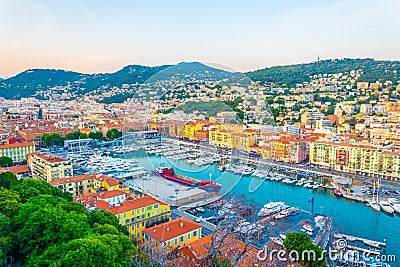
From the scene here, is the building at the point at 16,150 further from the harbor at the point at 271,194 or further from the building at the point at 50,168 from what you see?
the harbor at the point at 271,194

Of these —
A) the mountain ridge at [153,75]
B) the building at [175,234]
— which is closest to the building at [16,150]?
the mountain ridge at [153,75]

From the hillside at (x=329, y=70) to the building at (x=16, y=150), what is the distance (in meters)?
14.4

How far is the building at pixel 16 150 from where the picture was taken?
1188 centimetres

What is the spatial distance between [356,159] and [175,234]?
7589mm

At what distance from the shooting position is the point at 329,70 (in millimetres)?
32656

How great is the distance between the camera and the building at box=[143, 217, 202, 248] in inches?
185

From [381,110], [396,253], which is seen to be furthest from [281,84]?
[396,253]

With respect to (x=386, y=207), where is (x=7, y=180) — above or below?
above

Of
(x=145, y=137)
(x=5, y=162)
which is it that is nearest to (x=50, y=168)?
(x=5, y=162)

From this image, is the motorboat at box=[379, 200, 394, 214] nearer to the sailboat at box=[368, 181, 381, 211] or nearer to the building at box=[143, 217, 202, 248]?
the sailboat at box=[368, 181, 381, 211]

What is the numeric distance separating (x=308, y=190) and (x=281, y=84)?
58.9ft

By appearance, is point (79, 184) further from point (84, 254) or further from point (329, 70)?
point (329, 70)

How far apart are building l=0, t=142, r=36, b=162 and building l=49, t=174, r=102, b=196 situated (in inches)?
198

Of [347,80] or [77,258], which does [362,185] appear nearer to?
[77,258]
